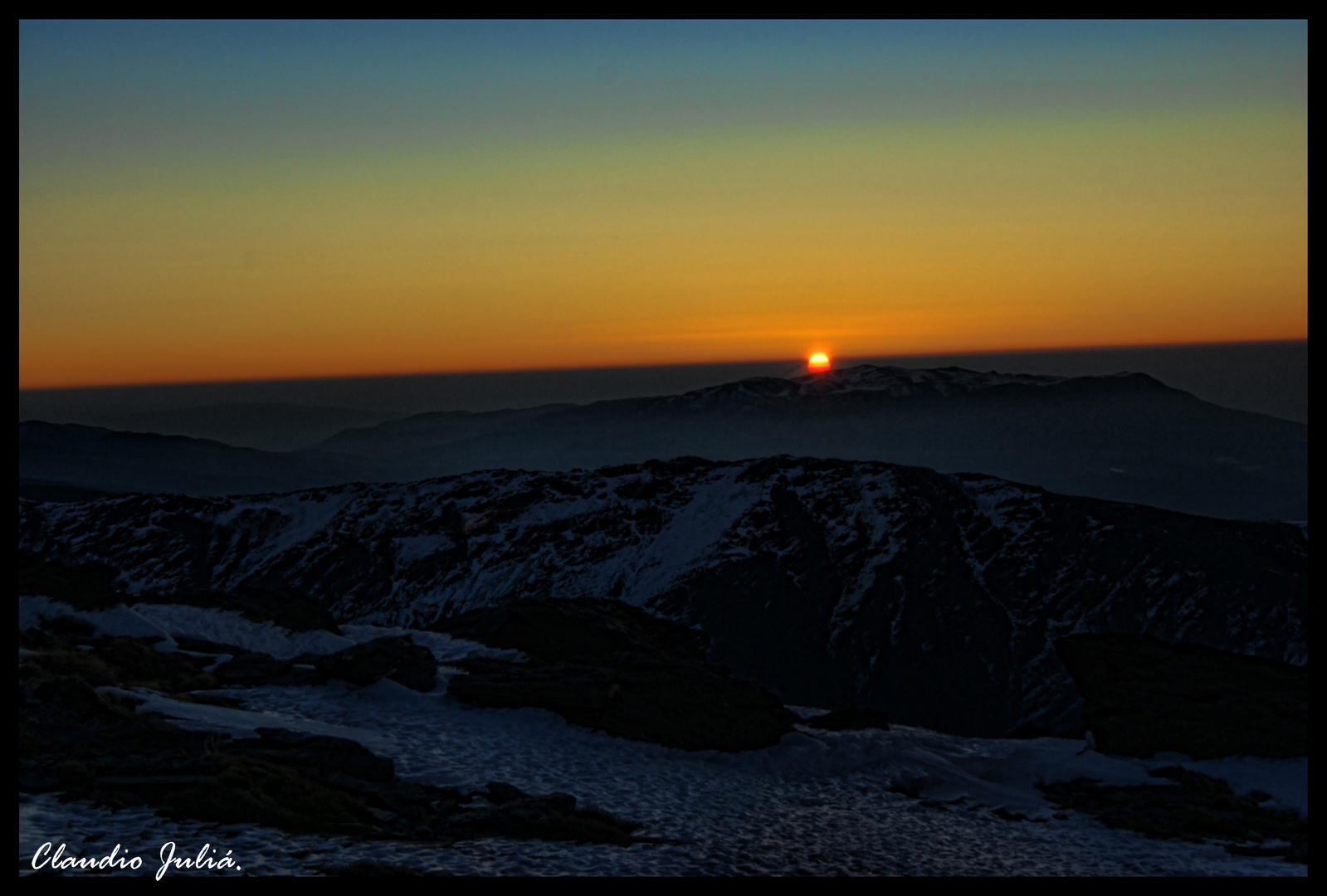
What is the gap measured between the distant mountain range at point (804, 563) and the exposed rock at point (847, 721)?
84937 millimetres

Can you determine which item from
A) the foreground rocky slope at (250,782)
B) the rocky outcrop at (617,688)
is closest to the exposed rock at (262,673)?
the rocky outcrop at (617,688)

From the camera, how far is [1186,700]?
3078 centimetres

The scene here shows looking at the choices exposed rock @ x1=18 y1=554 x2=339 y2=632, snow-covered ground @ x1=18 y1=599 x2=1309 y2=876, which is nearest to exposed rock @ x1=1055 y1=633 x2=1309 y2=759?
snow-covered ground @ x1=18 y1=599 x2=1309 y2=876

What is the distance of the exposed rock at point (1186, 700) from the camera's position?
28.8m

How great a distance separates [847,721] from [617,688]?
6742mm

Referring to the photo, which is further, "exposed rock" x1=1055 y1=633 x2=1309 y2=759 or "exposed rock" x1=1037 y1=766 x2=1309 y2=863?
"exposed rock" x1=1055 y1=633 x2=1309 y2=759

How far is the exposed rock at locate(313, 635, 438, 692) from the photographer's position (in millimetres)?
26752

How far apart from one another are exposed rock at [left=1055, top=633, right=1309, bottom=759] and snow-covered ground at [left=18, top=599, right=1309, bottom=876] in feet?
2.53

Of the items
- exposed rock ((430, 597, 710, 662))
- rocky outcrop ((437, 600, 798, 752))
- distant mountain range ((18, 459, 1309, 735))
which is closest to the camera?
rocky outcrop ((437, 600, 798, 752))

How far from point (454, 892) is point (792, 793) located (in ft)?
40.3

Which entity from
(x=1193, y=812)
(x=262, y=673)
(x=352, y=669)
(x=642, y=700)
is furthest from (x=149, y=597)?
(x=1193, y=812)

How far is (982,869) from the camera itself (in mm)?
17875
